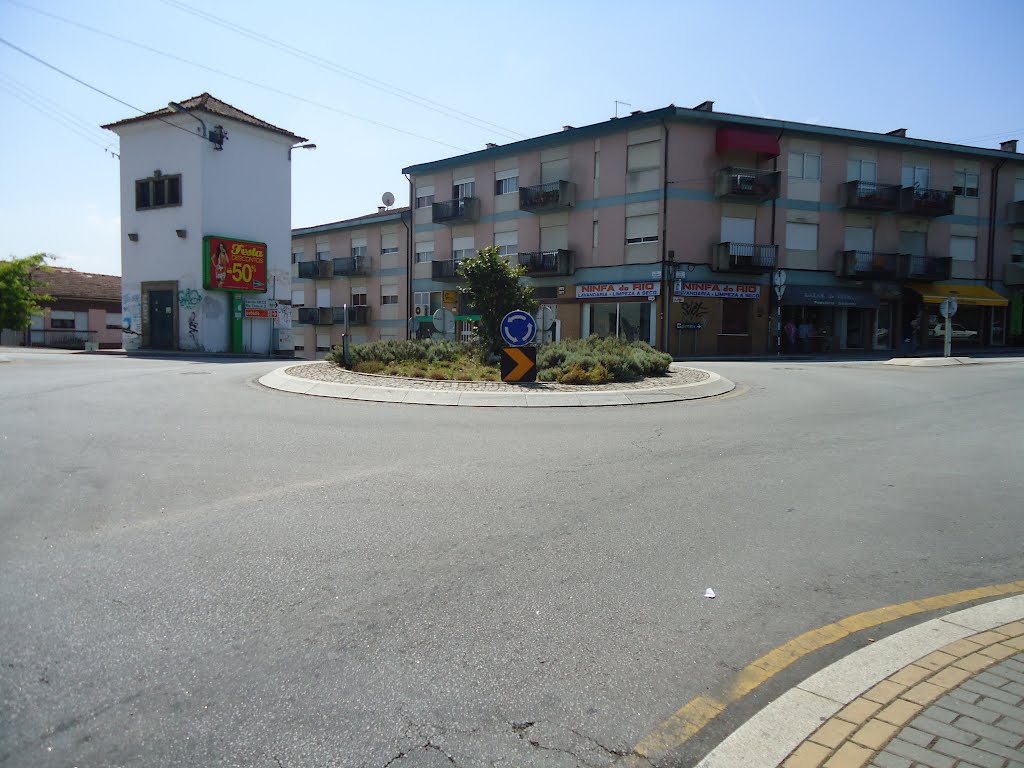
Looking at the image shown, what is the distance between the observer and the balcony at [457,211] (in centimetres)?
3866

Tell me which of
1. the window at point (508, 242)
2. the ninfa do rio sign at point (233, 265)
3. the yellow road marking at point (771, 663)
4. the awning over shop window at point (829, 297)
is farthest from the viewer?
the window at point (508, 242)

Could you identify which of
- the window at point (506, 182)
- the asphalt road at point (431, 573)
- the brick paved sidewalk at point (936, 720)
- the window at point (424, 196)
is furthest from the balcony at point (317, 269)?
the brick paved sidewalk at point (936, 720)

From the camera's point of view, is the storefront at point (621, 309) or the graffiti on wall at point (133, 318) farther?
the graffiti on wall at point (133, 318)

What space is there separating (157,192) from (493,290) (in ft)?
77.8

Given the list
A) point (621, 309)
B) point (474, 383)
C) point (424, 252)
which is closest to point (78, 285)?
point (424, 252)

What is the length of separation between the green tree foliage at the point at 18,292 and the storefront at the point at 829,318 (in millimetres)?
41164

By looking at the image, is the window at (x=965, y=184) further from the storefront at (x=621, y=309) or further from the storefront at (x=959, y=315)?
the storefront at (x=621, y=309)

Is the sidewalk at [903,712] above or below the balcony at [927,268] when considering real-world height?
below

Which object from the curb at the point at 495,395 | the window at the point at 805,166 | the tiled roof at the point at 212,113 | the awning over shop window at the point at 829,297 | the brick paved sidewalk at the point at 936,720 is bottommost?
the brick paved sidewalk at the point at 936,720

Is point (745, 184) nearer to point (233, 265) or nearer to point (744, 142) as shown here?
point (744, 142)

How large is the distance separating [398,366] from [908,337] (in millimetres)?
31195

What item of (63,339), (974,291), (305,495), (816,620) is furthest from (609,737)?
(63,339)

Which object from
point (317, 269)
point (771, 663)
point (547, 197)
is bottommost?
point (771, 663)

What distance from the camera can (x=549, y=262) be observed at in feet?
114
